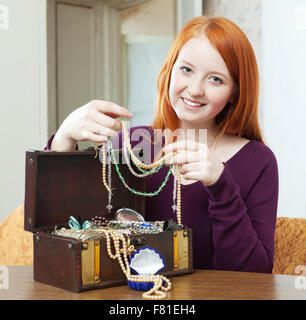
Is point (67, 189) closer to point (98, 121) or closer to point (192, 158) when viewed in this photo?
point (98, 121)

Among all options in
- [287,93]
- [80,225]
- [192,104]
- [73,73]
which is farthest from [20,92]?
[80,225]

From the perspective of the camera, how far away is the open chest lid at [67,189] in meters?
0.98

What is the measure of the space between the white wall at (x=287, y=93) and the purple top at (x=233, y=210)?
126cm

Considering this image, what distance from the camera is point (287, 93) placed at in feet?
8.48

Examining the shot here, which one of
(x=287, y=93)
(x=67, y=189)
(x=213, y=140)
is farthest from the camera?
(x=287, y=93)

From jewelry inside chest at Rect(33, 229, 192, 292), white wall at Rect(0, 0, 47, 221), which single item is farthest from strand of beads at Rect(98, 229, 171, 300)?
white wall at Rect(0, 0, 47, 221)

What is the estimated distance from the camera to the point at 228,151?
4.43ft

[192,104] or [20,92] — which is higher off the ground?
[20,92]

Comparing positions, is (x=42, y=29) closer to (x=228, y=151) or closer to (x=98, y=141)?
(x=228, y=151)

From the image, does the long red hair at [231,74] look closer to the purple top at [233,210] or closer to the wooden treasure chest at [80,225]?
the purple top at [233,210]

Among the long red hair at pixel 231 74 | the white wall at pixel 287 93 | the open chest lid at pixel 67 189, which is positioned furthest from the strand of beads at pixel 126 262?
the white wall at pixel 287 93

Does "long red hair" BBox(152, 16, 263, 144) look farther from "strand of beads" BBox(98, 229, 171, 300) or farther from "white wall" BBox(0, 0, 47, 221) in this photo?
"white wall" BBox(0, 0, 47, 221)

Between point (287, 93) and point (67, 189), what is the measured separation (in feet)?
5.94

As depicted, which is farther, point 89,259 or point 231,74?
point 231,74
